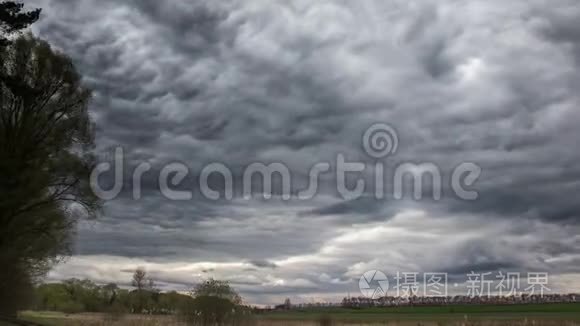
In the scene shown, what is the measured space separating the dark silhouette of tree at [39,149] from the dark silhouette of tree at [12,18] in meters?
2.57

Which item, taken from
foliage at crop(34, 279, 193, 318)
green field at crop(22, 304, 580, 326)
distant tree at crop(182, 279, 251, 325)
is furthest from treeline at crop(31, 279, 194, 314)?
distant tree at crop(182, 279, 251, 325)

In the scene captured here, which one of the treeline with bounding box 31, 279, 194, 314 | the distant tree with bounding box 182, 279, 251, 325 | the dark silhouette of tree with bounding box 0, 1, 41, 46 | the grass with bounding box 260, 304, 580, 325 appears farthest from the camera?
the treeline with bounding box 31, 279, 194, 314

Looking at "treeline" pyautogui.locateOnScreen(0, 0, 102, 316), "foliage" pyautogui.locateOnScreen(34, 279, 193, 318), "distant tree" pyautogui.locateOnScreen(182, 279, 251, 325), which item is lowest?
"foliage" pyautogui.locateOnScreen(34, 279, 193, 318)

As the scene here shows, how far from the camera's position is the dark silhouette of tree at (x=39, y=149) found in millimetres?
26797

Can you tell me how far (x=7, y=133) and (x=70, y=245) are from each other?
6.58m

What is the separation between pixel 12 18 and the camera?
2425cm

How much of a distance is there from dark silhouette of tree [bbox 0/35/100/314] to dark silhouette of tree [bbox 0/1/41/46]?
8.42 feet

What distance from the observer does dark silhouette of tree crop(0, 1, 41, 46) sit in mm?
24139

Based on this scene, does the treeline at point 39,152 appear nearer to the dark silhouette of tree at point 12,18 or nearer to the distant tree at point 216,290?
the dark silhouette of tree at point 12,18

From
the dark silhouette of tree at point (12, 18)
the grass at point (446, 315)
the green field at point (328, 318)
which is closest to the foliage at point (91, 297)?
the green field at point (328, 318)

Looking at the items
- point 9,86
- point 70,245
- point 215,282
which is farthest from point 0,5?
point 215,282

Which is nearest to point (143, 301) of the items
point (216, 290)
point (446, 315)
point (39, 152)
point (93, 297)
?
point (93, 297)

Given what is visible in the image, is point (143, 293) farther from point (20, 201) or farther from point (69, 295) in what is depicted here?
point (20, 201)

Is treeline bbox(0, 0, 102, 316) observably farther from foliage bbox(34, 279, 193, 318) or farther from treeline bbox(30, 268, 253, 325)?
foliage bbox(34, 279, 193, 318)
